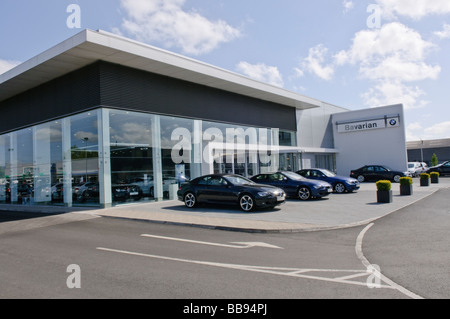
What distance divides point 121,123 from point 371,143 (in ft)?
81.4

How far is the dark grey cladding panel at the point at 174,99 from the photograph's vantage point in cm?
1538

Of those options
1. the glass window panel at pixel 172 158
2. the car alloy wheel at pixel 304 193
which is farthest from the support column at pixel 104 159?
the car alloy wheel at pixel 304 193

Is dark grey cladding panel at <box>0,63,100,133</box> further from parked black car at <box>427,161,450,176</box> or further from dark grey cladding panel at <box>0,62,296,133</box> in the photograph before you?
parked black car at <box>427,161,450,176</box>

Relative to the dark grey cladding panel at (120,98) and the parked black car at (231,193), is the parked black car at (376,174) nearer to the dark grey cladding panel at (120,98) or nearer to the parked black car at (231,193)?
the dark grey cladding panel at (120,98)

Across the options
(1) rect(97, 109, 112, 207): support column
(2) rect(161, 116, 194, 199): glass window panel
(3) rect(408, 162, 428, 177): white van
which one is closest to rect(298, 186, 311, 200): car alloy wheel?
(2) rect(161, 116, 194, 199): glass window panel

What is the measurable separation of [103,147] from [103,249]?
8.47 m

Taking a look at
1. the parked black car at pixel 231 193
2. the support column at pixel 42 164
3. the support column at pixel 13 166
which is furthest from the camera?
the support column at pixel 13 166

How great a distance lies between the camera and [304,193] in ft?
50.7

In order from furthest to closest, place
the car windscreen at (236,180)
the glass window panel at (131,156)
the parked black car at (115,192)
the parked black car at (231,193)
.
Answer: the glass window panel at (131,156), the parked black car at (115,192), the car windscreen at (236,180), the parked black car at (231,193)

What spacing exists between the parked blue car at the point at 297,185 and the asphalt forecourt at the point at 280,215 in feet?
1.90

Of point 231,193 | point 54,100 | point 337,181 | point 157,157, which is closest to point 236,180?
point 231,193

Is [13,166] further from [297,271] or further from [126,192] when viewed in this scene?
[297,271]
